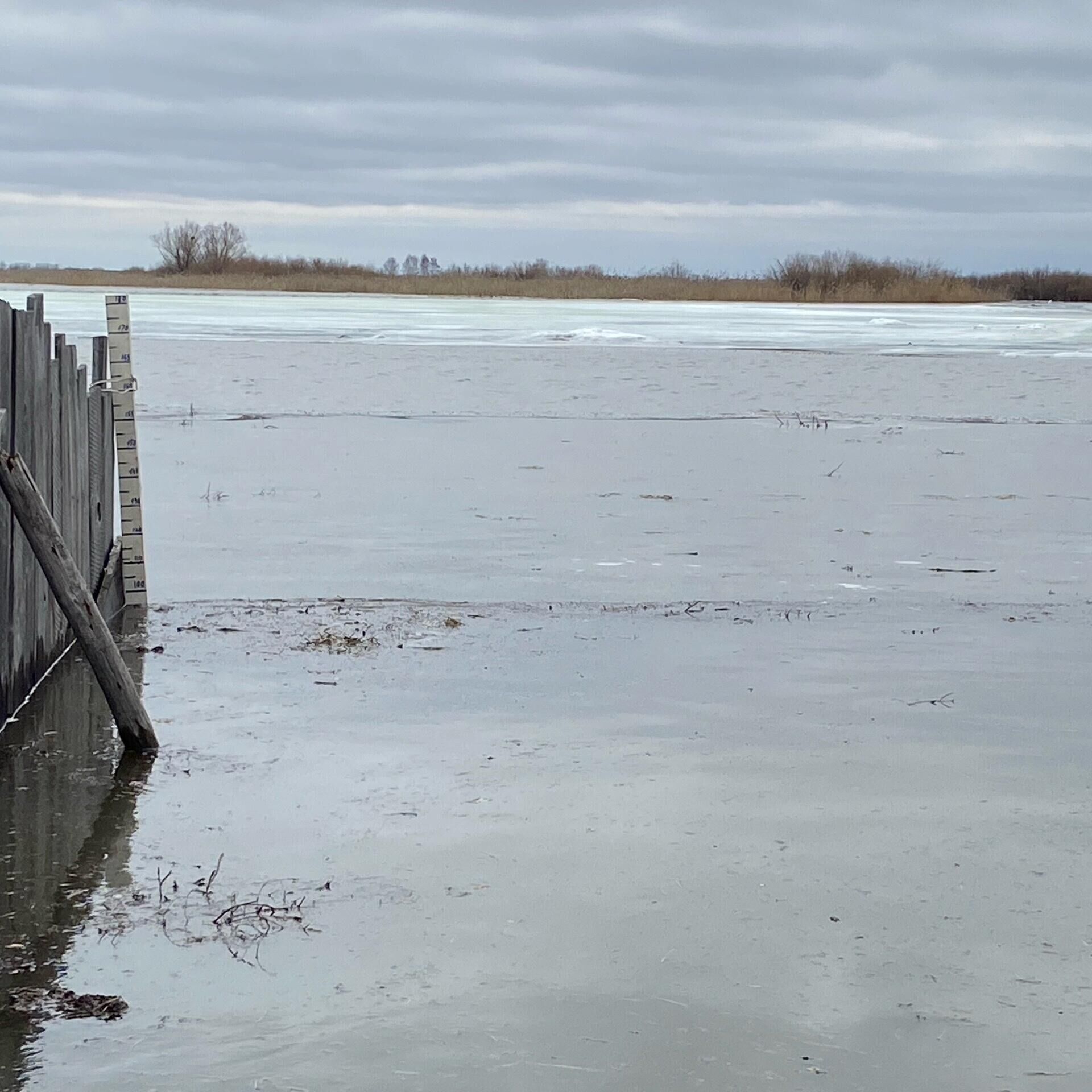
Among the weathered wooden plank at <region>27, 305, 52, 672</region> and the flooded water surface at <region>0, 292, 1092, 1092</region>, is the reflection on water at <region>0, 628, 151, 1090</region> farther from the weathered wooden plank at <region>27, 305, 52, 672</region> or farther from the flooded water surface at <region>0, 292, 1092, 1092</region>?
the weathered wooden plank at <region>27, 305, 52, 672</region>

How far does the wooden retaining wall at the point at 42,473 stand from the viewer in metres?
6.18

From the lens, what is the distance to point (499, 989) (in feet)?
12.9

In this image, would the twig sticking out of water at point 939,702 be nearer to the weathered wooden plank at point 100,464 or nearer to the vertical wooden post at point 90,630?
the vertical wooden post at point 90,630

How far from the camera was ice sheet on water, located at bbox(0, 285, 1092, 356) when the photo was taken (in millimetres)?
37344

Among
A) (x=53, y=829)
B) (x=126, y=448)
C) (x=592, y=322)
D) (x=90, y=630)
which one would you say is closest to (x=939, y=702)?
(x=90, y=630)

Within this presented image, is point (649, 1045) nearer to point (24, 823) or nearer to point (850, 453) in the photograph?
point (24, 823)

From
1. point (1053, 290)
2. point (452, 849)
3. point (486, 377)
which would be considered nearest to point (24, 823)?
point (452, 849)

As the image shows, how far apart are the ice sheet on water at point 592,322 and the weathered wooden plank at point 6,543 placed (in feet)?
88.7

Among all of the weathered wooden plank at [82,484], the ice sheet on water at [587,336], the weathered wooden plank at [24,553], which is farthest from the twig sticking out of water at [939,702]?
the ice sheet on water at [587,336]

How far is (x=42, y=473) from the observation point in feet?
22.2

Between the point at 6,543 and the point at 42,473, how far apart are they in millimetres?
790

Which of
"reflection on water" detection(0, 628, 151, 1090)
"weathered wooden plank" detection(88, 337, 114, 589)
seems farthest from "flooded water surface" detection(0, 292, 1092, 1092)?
"weathered wooden plank" detection(88, 337, 114, 589)

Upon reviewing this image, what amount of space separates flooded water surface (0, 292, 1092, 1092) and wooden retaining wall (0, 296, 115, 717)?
0.28 meters

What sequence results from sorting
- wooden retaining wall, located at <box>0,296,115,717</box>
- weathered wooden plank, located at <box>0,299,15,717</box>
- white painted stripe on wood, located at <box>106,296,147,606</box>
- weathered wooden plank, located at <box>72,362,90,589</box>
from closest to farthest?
weathered wooden plank, located at <box>0,299,15,717</box>, wooden retaining wall, located at <box>0,296,115,717</box>, weathered wooden plank, located at <box>72,362,90,589</box>, white painted stripe on wood, located at <box>106,296,147,606</box>
